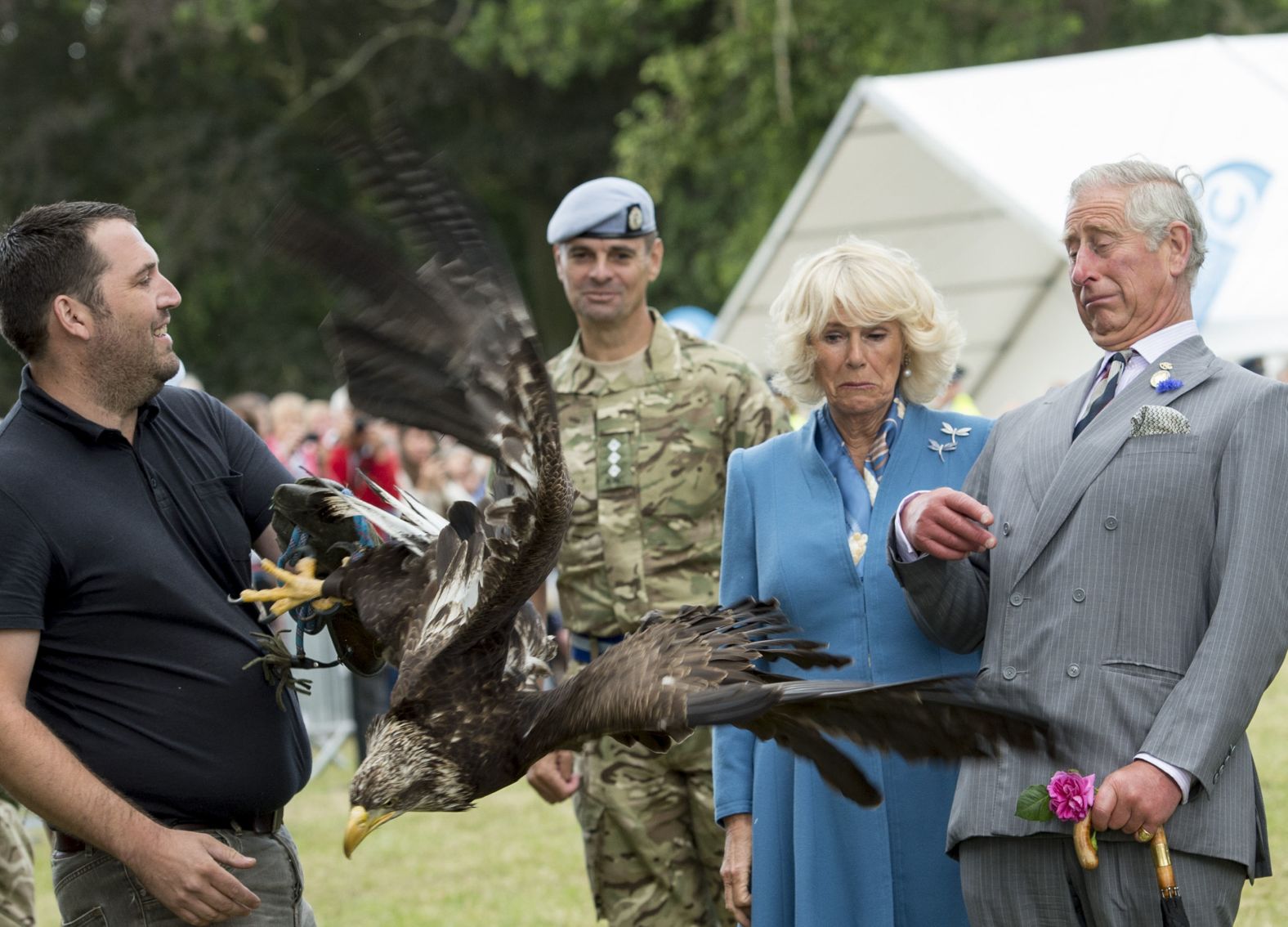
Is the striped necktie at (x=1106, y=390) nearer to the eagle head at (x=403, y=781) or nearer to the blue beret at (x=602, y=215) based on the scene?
the eagle head at (x=403, y=781)

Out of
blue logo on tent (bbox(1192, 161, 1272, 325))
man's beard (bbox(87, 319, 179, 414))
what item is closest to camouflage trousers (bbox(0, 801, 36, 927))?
man's beard (bbox(87, 319, 179, 414))

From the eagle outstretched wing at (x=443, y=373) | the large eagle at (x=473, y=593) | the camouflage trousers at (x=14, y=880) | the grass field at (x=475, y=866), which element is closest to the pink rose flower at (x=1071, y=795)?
the large eagle at (x=473, y=593)

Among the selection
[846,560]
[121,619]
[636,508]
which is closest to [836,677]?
[846,560]

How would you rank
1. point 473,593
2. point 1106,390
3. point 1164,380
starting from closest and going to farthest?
point 1164,380 → point 1106,390 → point 473,593

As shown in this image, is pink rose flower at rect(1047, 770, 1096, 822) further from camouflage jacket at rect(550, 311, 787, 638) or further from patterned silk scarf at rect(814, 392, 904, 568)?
camouflage jacket at rect(550, 311, 787, 638)

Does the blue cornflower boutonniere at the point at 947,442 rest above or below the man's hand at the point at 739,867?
above

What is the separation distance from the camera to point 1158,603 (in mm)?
2971

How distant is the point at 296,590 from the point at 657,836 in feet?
4.50

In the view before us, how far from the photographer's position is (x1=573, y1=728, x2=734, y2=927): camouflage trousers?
4.62m

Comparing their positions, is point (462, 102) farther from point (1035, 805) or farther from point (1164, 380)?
point (1035, 805)

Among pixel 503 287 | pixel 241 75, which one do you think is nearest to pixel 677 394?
pixel 503 287

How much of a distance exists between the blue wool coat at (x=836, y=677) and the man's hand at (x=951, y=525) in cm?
41

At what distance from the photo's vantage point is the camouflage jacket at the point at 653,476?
4762mm

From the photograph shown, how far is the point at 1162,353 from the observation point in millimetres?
3109
